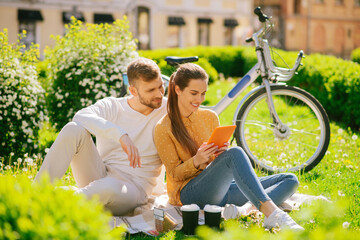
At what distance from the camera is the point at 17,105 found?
4883 millimetres

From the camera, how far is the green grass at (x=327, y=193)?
5.00 feet

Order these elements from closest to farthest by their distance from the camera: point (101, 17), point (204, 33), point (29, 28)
→ point (29, 28)
point (101, 17)
point (204, 33)

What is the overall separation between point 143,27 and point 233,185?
77.5ft

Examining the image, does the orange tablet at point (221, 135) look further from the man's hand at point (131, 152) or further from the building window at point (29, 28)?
the building window at point (29, 28)

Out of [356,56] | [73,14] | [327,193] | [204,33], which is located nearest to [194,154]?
[327,193]

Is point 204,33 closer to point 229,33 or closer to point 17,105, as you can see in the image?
point 229,33

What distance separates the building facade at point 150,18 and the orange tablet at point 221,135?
20501 millimetres

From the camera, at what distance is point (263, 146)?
520cm

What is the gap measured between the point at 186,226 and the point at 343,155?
8.50 ft

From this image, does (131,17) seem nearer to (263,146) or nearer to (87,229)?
(263,146)

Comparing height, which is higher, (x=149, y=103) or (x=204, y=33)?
(x=204, y=33)

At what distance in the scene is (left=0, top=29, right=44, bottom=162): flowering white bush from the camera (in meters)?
4.86

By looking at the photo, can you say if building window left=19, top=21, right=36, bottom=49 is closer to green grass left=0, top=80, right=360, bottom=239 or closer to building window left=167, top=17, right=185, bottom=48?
building window left=167, top=17, right=185, bottom=48

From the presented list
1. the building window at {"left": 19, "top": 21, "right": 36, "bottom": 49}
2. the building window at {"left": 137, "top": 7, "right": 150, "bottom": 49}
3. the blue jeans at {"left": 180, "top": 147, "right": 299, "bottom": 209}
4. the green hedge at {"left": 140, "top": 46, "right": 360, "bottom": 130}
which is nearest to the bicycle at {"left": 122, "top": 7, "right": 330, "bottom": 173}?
the green hedge at {"left": 140, "top": 46, "right": 360, "bottom": 130}
